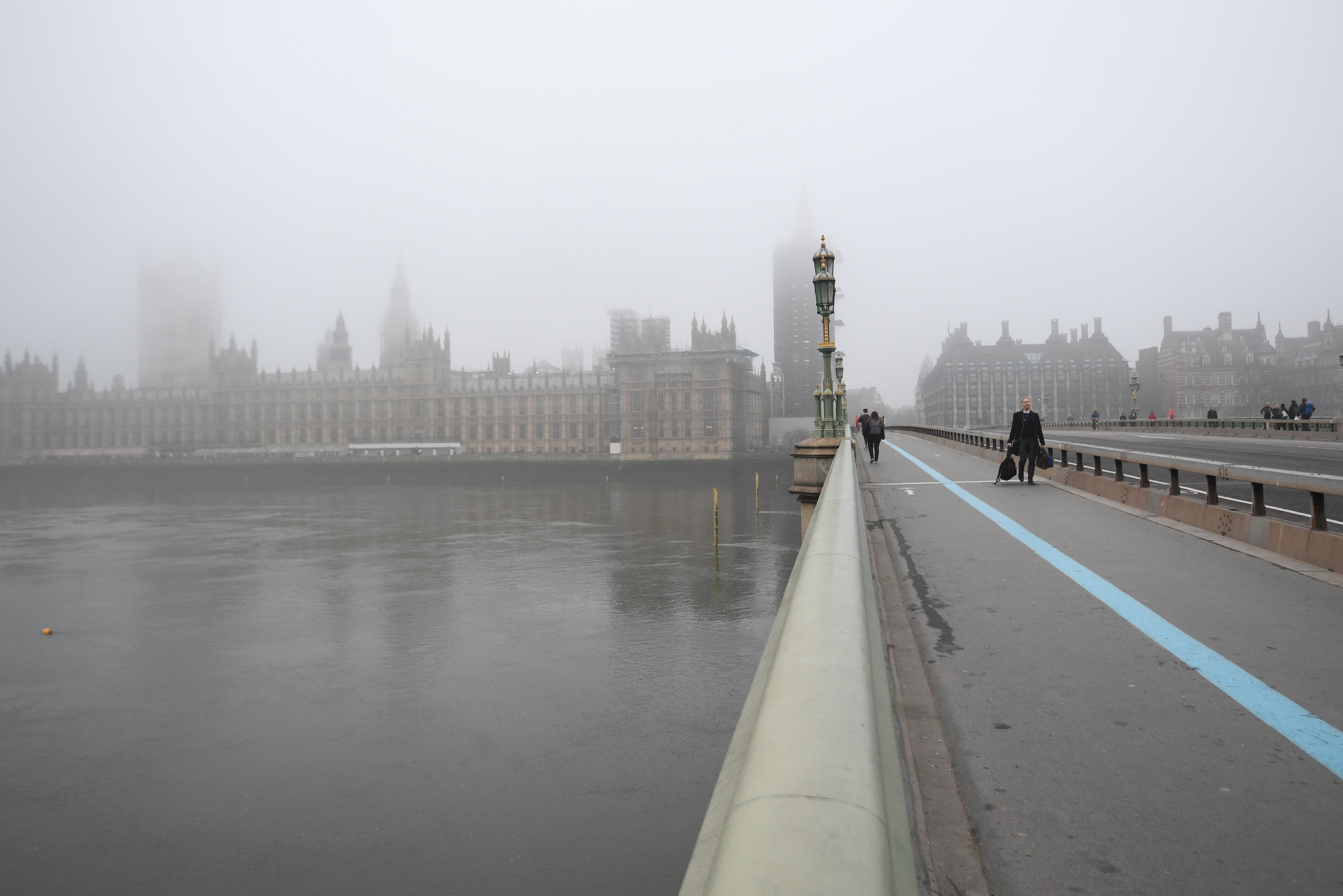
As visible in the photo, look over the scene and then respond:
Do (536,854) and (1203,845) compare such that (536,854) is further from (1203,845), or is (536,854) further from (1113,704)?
(1203,845)

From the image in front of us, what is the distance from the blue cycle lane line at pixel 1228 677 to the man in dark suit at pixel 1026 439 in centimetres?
924

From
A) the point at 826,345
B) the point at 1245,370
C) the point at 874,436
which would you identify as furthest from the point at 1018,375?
the point at 826,345

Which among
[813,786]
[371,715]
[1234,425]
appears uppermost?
[1234,425]

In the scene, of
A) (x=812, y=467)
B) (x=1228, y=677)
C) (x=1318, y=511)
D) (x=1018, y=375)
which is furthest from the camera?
(x=1018, y=375)

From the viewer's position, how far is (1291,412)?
41.4m

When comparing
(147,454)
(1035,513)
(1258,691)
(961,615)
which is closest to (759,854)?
(1258,691)

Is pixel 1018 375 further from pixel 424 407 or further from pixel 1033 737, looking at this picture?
pixel 1033 737

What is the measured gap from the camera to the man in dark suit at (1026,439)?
16.9 meters

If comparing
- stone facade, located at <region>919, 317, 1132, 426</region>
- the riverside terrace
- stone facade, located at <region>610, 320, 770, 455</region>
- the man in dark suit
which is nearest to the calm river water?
the man in dark suit

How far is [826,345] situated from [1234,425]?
110 feet

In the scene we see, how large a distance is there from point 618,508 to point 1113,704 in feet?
217

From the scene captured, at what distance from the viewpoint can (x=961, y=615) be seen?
19.9ft

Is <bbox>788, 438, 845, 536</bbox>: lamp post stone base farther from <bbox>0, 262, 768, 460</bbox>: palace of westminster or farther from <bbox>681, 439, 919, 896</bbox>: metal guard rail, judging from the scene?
<bbox>0, 262, 768, 460</bbox>: palace of westminster

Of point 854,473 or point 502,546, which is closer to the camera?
point 854,473
